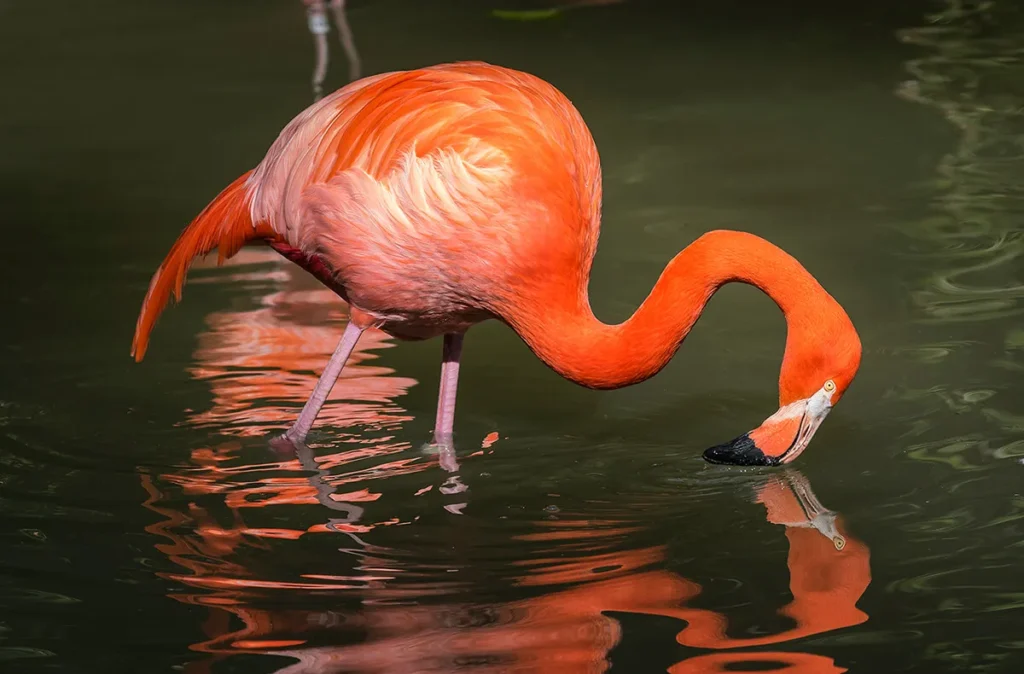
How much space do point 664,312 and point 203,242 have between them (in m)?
1.53

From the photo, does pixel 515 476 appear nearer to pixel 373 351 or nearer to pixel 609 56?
pixel 373 351

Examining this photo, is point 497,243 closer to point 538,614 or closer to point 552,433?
point 552,433

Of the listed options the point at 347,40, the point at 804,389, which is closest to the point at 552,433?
the point at 804,389

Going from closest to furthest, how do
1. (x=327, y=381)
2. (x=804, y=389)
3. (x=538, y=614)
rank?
(x=538, y=614)
(x=804, y=389)
(x=327, y=381)

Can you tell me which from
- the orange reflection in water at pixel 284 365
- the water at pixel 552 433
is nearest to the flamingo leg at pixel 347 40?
the water at pixel 552 433

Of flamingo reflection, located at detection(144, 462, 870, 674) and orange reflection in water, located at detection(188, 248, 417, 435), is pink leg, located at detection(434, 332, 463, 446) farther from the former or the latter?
flamingo reflection, located at detection(144, 462, 870, 674)

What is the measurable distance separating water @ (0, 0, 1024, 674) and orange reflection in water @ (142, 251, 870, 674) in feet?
0.04

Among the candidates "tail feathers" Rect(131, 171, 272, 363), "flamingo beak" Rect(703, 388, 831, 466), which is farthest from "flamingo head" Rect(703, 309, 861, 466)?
"tail feathers" Rect(131, 171, 272, 363)

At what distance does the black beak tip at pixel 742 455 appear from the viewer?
156 inches

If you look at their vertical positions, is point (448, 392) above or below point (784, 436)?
below

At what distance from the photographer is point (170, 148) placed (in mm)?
7840

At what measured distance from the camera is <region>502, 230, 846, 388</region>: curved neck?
153 inches

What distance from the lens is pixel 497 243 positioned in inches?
160

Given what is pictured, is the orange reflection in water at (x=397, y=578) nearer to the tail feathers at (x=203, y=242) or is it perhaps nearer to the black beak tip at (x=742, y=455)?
the black beak tip at (x=742, y=455)
